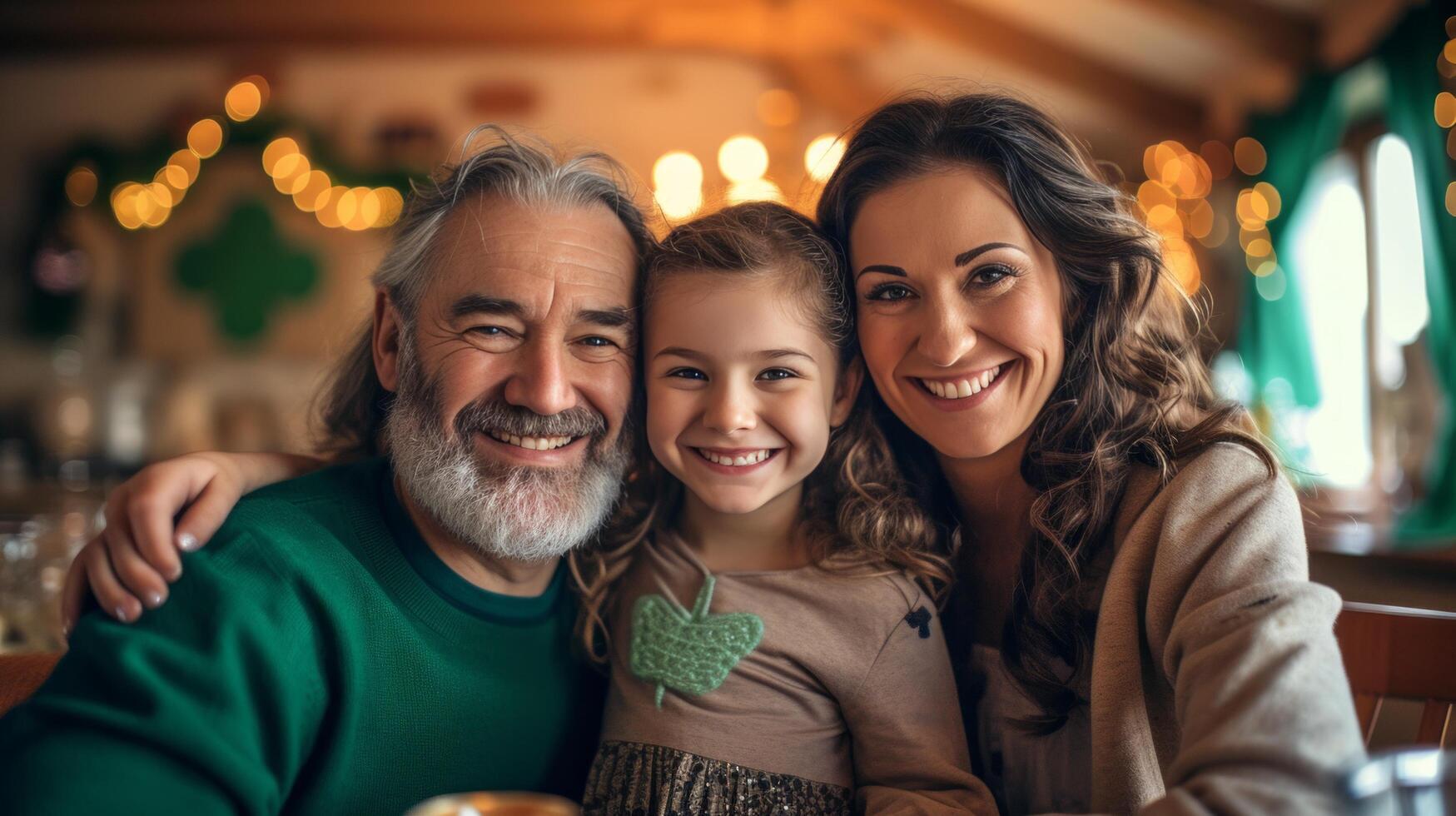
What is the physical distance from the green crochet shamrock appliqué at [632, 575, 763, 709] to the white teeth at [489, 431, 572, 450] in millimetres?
305

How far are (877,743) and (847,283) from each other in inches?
28.5

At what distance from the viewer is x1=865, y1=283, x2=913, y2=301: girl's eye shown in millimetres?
1644

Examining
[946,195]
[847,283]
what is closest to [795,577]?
[847,283]

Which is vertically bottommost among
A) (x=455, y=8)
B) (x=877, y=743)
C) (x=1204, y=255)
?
(x=877, y=743)

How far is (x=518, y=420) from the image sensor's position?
1689 millimetres

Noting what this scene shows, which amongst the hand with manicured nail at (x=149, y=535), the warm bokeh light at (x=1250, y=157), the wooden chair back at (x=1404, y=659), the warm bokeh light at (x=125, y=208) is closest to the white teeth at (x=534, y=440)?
the hand with manicured nail at (x=149, y=535)

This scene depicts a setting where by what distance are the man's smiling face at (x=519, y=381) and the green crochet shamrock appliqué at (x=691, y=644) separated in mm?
191

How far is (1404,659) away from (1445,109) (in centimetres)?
382

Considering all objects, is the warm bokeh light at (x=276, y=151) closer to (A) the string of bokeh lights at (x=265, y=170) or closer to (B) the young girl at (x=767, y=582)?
(A) the string of bokeh lights at (x=265, y=170)

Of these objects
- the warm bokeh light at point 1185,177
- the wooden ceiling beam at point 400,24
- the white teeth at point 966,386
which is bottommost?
the white teeth at point 966,386

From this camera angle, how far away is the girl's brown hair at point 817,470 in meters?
1.66

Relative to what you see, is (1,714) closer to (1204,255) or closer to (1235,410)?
(1235,410)

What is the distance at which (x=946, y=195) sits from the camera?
1.60 metres

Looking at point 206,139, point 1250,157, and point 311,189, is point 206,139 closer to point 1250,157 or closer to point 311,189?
point 311,189
